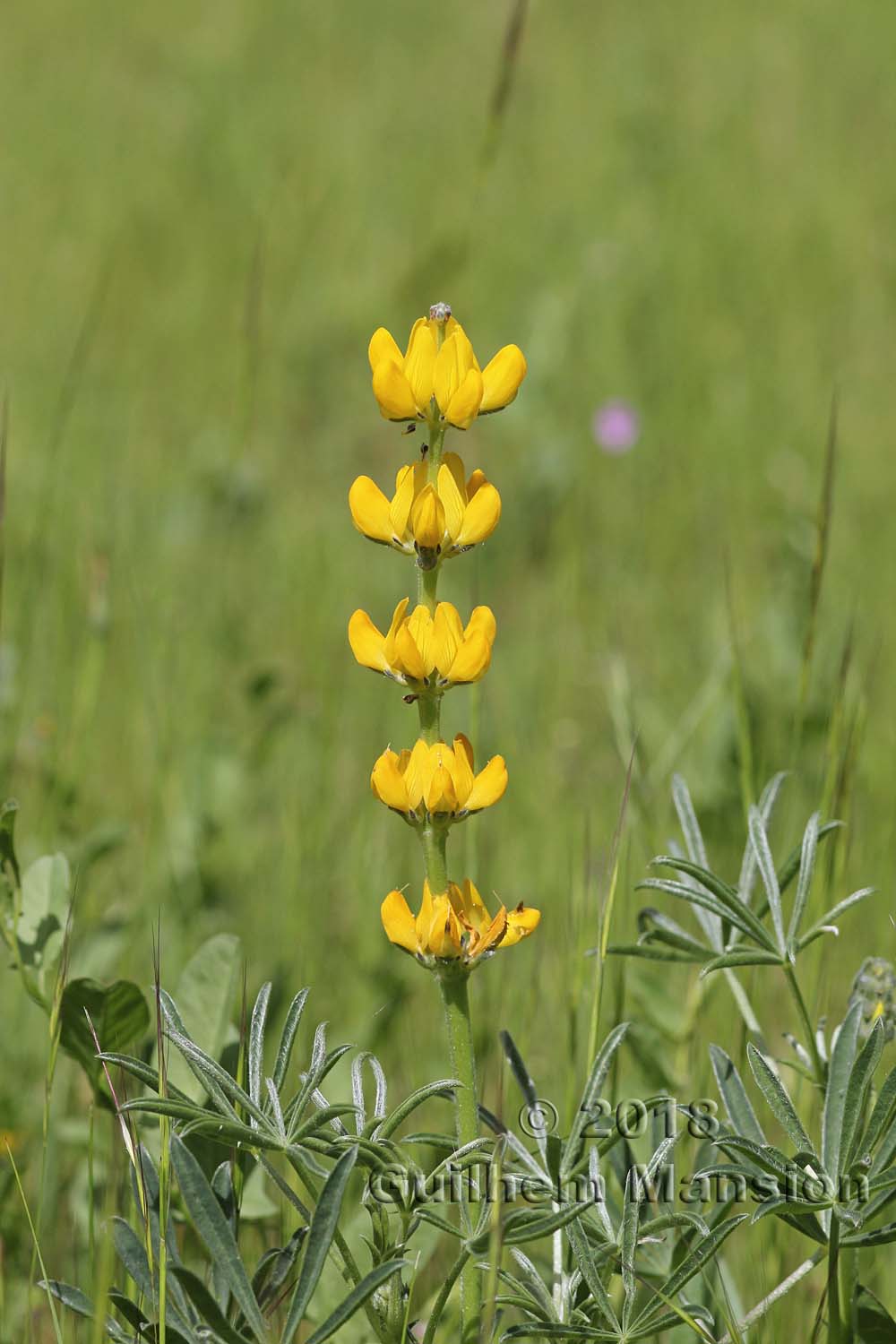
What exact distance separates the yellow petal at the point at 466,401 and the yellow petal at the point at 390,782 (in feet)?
1.00

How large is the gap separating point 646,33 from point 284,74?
6.70ft

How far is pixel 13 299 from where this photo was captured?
215 inches

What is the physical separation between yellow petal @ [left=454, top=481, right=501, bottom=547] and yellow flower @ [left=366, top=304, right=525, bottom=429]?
0.07m

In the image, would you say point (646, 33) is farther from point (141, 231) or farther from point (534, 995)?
point (534, 995)

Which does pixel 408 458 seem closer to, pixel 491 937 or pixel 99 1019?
pixel 99 1019

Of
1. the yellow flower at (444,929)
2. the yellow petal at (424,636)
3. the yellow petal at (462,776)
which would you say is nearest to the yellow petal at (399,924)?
the yellow flower at (444,929)

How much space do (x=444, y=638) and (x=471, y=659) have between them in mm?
32

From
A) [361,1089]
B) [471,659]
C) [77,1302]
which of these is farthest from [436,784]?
[77,1302]

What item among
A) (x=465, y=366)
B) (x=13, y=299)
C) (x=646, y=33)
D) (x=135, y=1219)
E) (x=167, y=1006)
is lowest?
(x=135, y=1219)

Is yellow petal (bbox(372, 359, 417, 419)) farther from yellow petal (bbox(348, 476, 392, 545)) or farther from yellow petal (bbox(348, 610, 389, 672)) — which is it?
yellow petal (bbox(348, 610, 389, 672))

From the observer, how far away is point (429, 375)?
4.05ft

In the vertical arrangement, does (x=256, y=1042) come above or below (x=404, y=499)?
below

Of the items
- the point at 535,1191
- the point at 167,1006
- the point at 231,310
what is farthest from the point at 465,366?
the point at 231,310

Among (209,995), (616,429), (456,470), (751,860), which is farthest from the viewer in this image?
(616,429)
